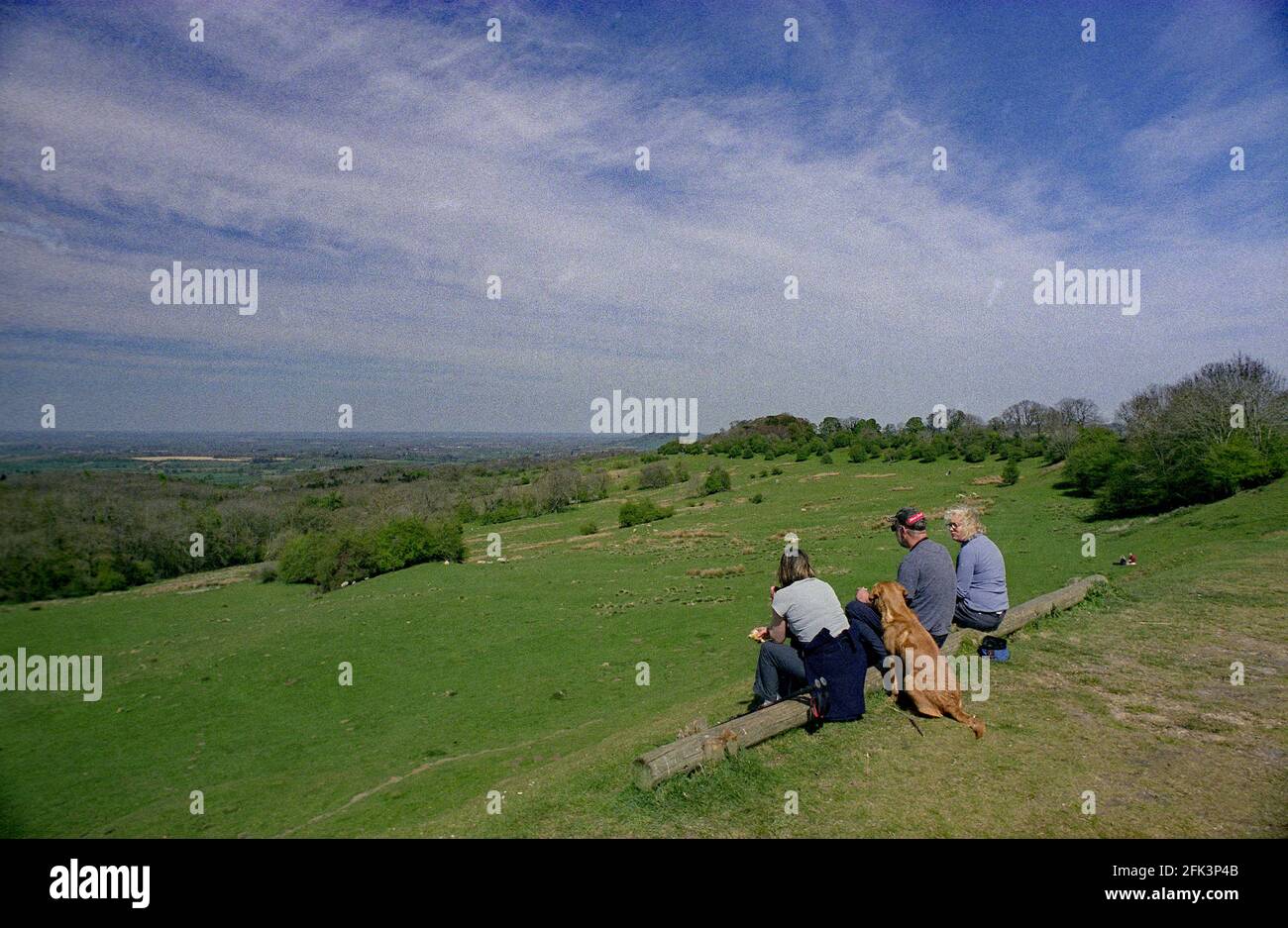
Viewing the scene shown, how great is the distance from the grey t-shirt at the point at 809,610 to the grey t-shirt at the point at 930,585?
4.34 ft

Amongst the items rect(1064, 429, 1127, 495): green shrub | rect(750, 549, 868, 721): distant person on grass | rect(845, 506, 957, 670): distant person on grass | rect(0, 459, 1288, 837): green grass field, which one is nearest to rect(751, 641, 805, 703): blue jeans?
rect(750, 549, 868, 721): distant person on grass

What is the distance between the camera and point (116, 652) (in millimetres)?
29406

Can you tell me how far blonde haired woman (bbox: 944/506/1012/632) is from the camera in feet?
27.3

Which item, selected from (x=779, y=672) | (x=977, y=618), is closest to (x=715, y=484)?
(x=977, y=618)

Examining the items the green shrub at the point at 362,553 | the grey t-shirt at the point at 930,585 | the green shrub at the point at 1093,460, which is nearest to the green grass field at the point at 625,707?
the grey t-shirt at the point at 930,585

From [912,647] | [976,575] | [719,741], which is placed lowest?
[719,741]

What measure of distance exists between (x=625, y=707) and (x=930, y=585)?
402 inches

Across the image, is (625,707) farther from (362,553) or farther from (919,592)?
(362,553)

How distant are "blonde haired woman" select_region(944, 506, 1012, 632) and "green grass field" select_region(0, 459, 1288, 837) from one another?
73 centimetres

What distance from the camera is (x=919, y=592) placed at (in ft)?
24.8
